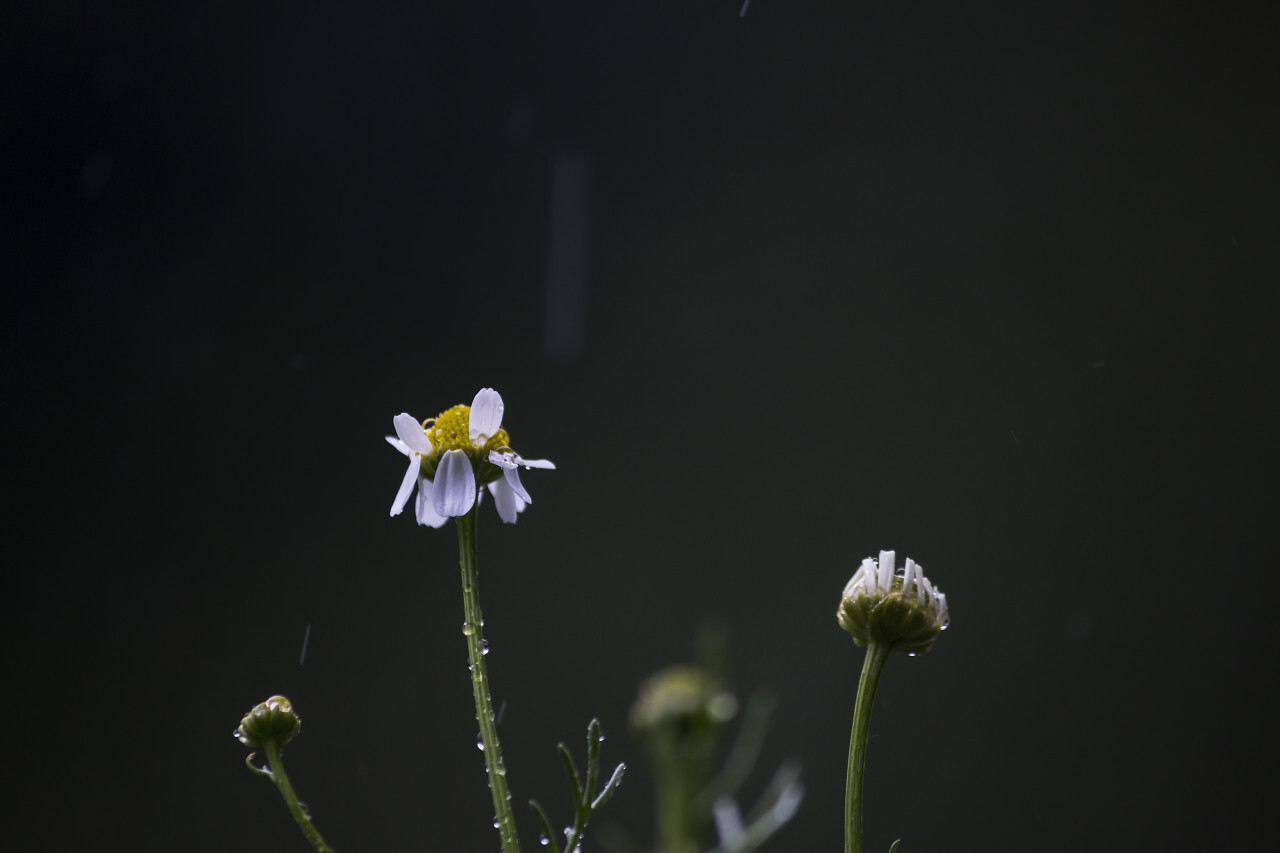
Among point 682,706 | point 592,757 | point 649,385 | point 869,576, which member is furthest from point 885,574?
point 649,385

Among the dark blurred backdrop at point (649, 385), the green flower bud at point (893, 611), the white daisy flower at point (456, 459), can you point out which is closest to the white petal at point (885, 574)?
the green flower bud at point (893, 611)

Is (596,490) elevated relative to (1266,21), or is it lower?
lower

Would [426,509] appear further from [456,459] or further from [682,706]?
[682,706]

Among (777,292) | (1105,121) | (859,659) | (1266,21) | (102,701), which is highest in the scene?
(1266,21)

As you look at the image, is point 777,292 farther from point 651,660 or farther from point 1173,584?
point 1173,584

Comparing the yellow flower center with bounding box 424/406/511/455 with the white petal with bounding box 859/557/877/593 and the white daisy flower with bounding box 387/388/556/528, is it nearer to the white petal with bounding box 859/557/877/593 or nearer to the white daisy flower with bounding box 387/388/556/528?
the white daisy flower with bounding box 387/388/556/528

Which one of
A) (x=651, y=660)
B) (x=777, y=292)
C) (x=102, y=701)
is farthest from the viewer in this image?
(x=777, y=292)

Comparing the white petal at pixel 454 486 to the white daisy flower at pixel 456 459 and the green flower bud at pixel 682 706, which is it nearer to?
the white daisy flower at pixel 456 459

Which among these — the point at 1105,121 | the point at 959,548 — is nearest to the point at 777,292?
the point at 959,548
